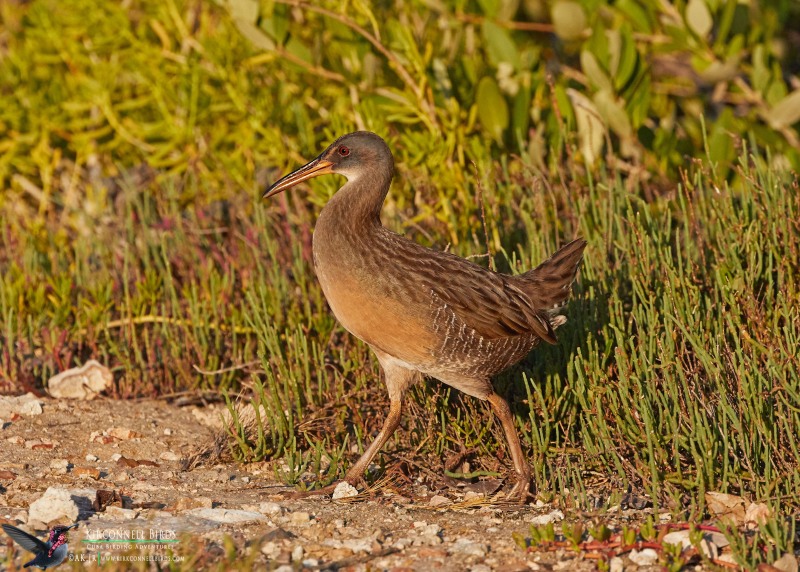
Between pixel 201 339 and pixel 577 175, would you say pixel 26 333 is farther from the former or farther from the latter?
pixel 577 175

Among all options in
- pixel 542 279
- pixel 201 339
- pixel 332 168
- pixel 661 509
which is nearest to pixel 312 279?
pixel 201 339

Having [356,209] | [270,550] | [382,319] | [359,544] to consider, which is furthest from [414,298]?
[270,550]

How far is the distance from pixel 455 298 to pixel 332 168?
2.67ft

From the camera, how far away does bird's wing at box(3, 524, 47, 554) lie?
3.34m

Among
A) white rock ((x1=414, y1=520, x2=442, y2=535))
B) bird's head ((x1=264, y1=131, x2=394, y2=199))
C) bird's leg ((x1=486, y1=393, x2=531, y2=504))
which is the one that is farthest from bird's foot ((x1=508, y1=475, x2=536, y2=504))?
bird's head ((x1=264, y1=131, x2=394, y2=199))

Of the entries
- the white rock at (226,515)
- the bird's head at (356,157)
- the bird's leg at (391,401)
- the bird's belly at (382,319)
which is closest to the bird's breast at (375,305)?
the bird's belly at (382,319)

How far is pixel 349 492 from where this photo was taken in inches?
172

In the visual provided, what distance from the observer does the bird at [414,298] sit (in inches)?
171

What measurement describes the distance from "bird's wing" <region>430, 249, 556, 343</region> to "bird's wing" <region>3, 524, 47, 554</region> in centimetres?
178

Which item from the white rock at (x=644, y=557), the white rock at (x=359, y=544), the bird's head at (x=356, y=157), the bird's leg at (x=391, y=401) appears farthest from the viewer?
the bird's head at (x=356, y=157)

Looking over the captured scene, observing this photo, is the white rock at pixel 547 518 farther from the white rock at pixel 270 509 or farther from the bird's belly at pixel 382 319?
the white rock at pixel 270 509

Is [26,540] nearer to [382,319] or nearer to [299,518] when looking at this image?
[299,518]

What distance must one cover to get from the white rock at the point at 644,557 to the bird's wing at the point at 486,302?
46.4 inches

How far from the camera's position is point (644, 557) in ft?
11.6
